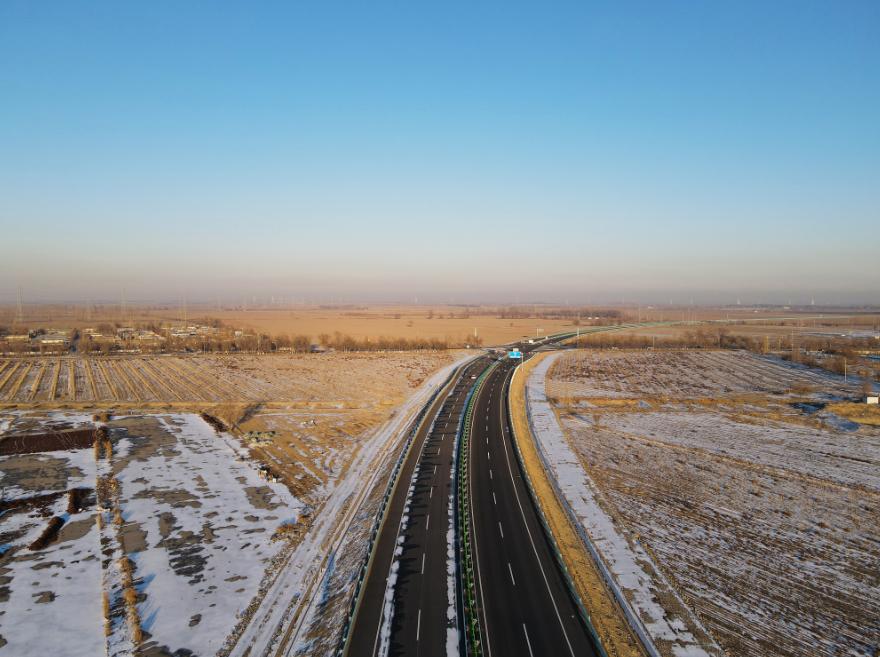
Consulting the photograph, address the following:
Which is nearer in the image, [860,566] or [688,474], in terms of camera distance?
[860,566]

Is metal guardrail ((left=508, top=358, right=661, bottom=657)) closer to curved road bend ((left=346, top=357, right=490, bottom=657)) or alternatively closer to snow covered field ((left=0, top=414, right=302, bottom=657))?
curved road bend ((left=346, top=357, right=490, bottom=657))

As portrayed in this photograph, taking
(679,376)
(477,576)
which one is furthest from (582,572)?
(679,376)

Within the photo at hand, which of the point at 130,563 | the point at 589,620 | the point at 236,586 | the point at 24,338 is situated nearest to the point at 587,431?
the point at 589,620

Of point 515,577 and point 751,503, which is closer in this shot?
point 515,577

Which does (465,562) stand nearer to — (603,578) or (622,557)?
(603,578)

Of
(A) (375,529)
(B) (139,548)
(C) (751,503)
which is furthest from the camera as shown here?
(C) (751,503)

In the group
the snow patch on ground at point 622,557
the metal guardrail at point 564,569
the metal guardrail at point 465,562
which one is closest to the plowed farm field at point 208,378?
the metal guardrail at point 465,562

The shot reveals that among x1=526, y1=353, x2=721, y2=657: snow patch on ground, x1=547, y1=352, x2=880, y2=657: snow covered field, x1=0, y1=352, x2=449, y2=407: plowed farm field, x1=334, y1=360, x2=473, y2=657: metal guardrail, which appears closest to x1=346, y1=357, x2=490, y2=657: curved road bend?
x1=334, y1=360, x2=473, y2=657: metal guardrail

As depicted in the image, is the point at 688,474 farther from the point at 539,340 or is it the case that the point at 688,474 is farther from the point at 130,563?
the point at 539,340
